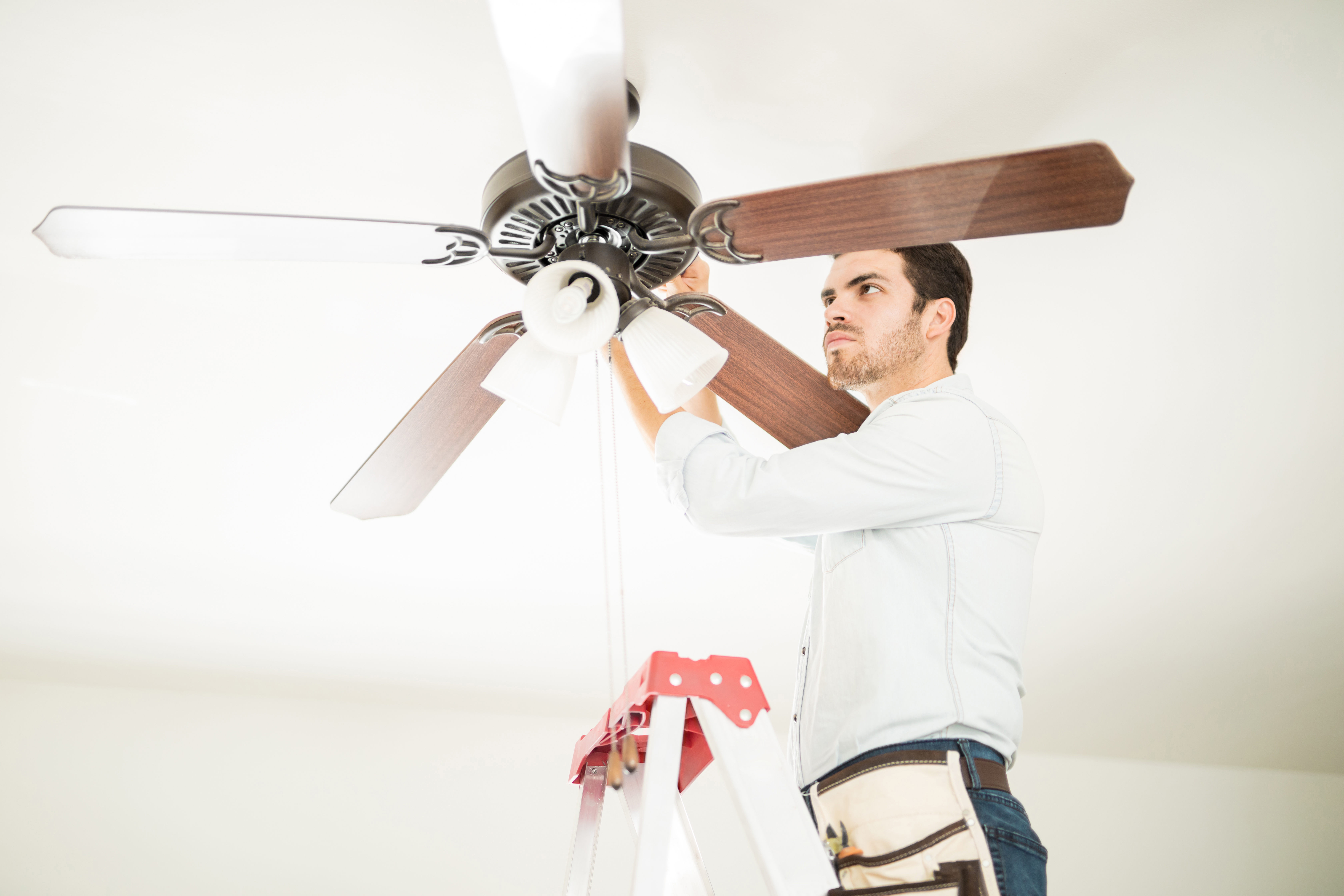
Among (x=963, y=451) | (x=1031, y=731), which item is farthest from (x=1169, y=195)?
(x=1031, y=731)

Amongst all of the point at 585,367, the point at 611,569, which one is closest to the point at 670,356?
the point at 585,367

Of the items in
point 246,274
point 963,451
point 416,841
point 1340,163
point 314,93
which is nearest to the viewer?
point 963,451

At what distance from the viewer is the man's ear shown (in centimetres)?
123

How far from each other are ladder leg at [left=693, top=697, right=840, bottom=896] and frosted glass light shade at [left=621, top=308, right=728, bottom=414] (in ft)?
1.10

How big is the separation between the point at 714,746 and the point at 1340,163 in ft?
4.30

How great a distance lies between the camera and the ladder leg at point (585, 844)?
1063 millimetres

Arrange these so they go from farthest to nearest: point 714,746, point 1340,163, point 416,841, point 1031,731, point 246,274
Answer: point 1031,731, point 416,841, point 246,274, point 1340,163, point 714,746

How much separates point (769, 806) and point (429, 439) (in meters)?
0.69

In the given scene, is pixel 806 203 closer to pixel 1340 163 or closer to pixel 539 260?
pixel 539 260

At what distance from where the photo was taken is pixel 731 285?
1.50 meters

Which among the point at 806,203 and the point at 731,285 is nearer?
the point at 806,203

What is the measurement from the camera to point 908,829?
0.84 metres

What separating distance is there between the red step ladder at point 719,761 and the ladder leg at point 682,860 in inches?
0.5

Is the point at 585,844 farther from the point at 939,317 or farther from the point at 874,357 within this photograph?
the point at 939,317
